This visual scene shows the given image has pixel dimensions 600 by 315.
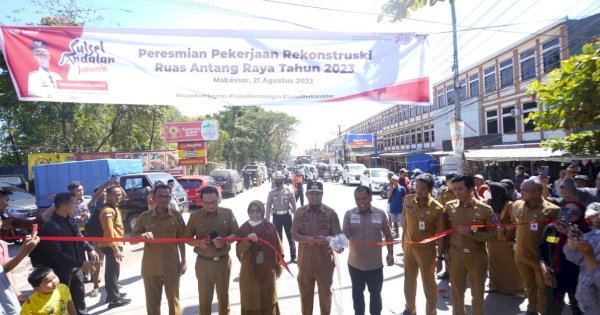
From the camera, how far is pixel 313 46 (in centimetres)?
333

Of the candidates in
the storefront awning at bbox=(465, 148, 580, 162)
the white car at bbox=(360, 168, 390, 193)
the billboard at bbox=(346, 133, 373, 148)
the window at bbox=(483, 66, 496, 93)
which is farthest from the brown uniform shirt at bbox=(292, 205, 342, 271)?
the billboard at bbox=(346, 133, 373, 148)

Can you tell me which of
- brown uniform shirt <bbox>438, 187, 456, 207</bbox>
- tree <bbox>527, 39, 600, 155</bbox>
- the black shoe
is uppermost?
tree <bbox>527, 39, 600, 155</bbox>

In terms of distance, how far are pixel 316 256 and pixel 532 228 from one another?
7.85ft

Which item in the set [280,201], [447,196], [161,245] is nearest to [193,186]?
[280,201]

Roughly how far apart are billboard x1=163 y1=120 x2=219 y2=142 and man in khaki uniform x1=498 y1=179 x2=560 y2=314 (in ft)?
93.5

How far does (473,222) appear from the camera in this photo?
379cm

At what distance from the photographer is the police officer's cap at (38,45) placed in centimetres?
298

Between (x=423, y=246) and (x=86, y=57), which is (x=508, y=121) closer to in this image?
(x=423, y=246)

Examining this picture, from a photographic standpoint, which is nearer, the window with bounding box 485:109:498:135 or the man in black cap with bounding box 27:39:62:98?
the man in black cap with bounding box 27:39:62:98

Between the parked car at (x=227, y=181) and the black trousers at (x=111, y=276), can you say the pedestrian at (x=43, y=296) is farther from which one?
the parked car at (x=227, y=181)

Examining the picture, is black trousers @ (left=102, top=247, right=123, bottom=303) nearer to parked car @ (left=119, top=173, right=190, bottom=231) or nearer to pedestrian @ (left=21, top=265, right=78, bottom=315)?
pedestrian @ (left=21, top=265, right=78, bottom=315)

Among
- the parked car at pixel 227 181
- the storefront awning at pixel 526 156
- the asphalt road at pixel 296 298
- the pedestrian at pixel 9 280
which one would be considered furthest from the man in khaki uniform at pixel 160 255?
the parked car at pixel 227 181

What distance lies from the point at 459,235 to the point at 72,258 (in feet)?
13.5

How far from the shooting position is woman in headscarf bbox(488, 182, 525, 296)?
4.70m
